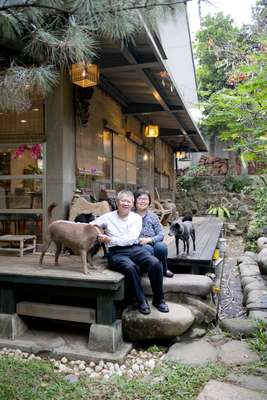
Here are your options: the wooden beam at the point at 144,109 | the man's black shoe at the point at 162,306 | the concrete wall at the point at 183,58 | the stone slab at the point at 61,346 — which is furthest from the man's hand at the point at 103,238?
the concrete wall at the point at 183,58

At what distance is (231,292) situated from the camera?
18.4 feet

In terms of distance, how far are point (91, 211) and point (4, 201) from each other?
1.42 m

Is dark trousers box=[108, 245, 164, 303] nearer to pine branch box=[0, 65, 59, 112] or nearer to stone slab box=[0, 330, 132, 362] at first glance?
stone slab box=[0, 330, 132, 362]

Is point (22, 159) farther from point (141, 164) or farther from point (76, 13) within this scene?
point (141, 164)

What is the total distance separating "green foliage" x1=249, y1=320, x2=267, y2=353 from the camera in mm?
3051

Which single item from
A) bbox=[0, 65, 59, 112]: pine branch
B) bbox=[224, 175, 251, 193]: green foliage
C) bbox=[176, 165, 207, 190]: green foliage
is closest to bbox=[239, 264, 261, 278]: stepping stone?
bbox=[0, 65, 59, 112]: pine branch

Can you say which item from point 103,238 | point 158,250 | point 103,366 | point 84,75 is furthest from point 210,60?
point 103,366

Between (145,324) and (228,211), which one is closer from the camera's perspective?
(145,324)

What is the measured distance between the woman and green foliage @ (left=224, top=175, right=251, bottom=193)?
1137 cm

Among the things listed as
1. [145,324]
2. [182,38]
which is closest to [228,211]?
[182,38]

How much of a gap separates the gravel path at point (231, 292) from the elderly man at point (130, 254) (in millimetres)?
1447

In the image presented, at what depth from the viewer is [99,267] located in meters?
3.67

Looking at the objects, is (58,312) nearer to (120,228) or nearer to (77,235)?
(77,235)

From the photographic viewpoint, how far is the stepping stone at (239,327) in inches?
133
